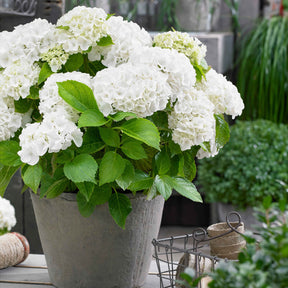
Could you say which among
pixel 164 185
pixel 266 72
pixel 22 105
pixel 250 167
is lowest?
pixel 250 167

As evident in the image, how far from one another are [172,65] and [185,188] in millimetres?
193

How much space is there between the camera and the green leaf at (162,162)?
0.81m

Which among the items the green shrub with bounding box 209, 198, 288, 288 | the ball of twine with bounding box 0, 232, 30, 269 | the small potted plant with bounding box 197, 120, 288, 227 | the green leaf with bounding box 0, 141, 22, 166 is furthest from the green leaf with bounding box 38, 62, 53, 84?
the small potted plant with bounding box 197, 120, 288, 227

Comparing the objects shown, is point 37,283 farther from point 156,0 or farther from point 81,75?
point 156,0

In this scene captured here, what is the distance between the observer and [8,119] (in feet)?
2.69

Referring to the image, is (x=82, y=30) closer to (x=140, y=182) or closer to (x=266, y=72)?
(x=140, y=182)

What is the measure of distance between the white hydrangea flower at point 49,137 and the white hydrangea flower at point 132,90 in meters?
0.06

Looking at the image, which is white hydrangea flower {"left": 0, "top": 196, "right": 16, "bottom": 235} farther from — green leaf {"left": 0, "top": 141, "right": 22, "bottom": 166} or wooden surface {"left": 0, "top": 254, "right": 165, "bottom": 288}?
green leaf {"left": 0, "top": 141, "right": 22, "bottom": 166}

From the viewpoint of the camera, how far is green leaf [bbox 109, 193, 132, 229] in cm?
81

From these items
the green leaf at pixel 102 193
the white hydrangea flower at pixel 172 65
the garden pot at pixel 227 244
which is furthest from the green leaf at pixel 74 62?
Result: the garden pot at pixel 227 244

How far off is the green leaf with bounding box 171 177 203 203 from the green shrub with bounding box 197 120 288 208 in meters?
1.84

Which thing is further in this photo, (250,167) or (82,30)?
(250,167)

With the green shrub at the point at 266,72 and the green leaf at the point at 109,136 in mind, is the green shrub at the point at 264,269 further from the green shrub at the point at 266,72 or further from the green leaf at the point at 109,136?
the green shrub at the point at 266,72

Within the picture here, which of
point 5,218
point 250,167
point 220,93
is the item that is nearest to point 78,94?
point 220,93
